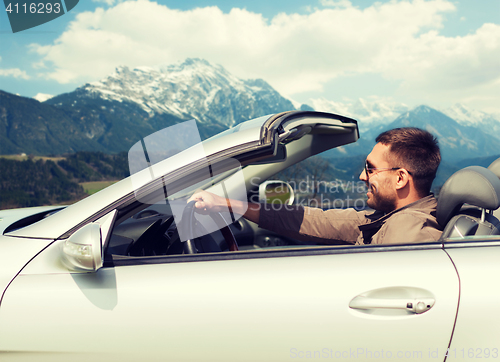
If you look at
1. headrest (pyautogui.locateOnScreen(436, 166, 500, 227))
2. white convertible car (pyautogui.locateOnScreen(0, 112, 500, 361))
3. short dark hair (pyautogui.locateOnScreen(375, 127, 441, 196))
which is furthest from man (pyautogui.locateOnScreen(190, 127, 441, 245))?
white convertible car (pyautogui.locateOnScreen(0, 112, 500, 361))

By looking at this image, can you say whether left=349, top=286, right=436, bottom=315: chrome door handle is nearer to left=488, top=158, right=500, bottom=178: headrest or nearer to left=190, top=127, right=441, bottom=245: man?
left=190, top=127, right=441, bottom=245: man

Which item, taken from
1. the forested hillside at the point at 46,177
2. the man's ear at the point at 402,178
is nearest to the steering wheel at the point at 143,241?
the man's ear at the point at 402,178

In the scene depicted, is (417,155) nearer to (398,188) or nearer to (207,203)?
(398,188)

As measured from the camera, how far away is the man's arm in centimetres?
178

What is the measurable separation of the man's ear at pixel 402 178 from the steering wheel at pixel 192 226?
915 mm

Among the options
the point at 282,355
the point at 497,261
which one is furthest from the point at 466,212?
the point at 282,355

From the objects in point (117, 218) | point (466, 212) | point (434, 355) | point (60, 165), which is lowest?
point (434, 355)

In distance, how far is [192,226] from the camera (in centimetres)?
162

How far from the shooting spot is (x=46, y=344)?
117 centimetres

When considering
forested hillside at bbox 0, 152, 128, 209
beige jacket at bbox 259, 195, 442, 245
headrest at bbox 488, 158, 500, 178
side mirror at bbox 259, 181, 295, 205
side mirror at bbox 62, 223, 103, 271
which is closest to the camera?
side mirror at bbox 62, 223, 103, 271

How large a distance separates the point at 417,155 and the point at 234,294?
1198 millimetres

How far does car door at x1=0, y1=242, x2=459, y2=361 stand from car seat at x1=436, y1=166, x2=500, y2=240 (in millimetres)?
233

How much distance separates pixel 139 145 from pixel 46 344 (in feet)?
2.87

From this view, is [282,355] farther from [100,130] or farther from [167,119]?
[167,119]
